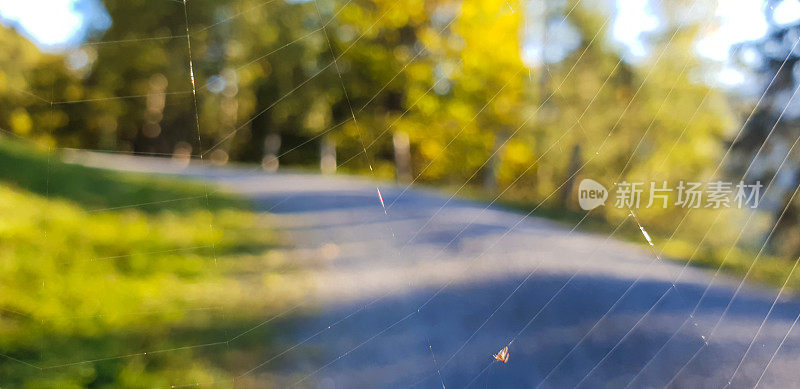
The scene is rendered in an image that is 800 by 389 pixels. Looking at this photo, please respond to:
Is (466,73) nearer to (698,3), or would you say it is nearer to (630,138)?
(630,138)

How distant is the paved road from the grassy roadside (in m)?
0.08

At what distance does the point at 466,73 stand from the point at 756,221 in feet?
2.81

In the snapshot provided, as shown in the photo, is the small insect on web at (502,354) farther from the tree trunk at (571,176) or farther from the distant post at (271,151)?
the distant post at (271,151)

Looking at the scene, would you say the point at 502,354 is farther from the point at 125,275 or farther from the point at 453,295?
the point at 125,275

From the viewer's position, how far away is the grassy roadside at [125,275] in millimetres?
1294

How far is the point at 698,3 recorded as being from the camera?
1463 millimetres

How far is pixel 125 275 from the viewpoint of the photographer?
4.49 ft

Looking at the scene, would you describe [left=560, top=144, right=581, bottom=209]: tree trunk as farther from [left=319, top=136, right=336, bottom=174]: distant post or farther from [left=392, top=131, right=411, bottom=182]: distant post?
[left=319, top=136, right=336, bottom=174]: distant post

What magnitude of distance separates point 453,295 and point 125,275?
753mm

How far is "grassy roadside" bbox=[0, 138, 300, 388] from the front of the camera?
1294mm

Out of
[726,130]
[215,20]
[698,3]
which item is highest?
[698,3]

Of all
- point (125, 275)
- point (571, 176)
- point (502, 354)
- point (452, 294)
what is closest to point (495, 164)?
point (571, 176)

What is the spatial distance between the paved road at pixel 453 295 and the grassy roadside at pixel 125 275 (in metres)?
0.08

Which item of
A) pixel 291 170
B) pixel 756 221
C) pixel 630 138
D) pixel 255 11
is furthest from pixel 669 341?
pixel 255 11
